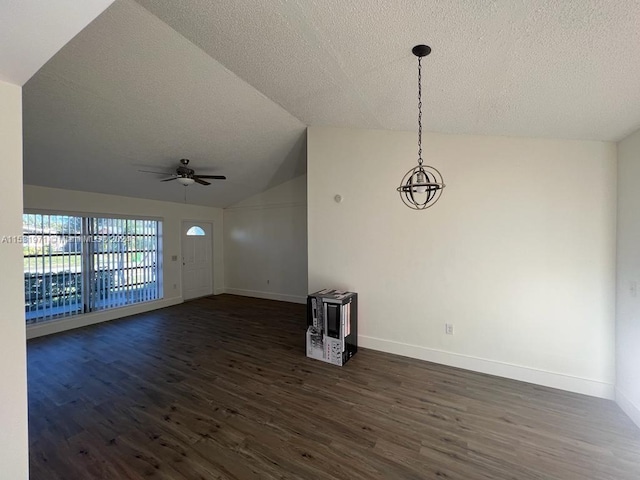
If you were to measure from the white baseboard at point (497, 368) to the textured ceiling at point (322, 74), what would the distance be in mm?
2404

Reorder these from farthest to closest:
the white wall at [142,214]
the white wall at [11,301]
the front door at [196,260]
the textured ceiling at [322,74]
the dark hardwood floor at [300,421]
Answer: the front door at [196,260] → the white wall at [142,214] → the dark hardwood floor at [300,421] → the textured ceiling at [322,74] → the white wall at [11,301]

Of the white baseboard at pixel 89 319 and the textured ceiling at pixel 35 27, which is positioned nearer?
the textured ceiling at pixel 35 27

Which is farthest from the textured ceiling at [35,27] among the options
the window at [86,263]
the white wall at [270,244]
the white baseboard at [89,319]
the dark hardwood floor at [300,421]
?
the white wall at [270,244]

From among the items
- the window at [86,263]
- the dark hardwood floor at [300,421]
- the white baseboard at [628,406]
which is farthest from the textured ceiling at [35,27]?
the window at [86,263]

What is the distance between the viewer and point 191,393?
104 inches

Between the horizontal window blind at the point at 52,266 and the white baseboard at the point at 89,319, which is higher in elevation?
the horizontal window blind at the point at 52,266

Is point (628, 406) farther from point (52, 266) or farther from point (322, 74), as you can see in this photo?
point (52, 266)

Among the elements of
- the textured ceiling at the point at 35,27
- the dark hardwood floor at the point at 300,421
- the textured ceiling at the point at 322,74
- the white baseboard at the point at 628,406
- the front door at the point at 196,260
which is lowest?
the dark hardwood floor at the point at 300,421

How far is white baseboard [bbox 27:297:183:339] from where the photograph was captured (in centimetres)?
424

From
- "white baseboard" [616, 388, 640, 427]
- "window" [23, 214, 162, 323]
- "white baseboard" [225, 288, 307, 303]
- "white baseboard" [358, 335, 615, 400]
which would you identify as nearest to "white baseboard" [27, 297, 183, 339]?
"window" [23, 214, 162, 323]

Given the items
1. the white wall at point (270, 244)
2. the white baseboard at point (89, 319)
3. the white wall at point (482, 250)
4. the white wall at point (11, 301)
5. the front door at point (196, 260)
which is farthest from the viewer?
the front door at point (196, 260)

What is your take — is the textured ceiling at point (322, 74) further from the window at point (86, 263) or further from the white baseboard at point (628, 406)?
the white baseboard at point (628, 406)

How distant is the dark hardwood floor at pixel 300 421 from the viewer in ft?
5.91

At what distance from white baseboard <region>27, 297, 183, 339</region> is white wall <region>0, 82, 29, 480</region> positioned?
4450mm
